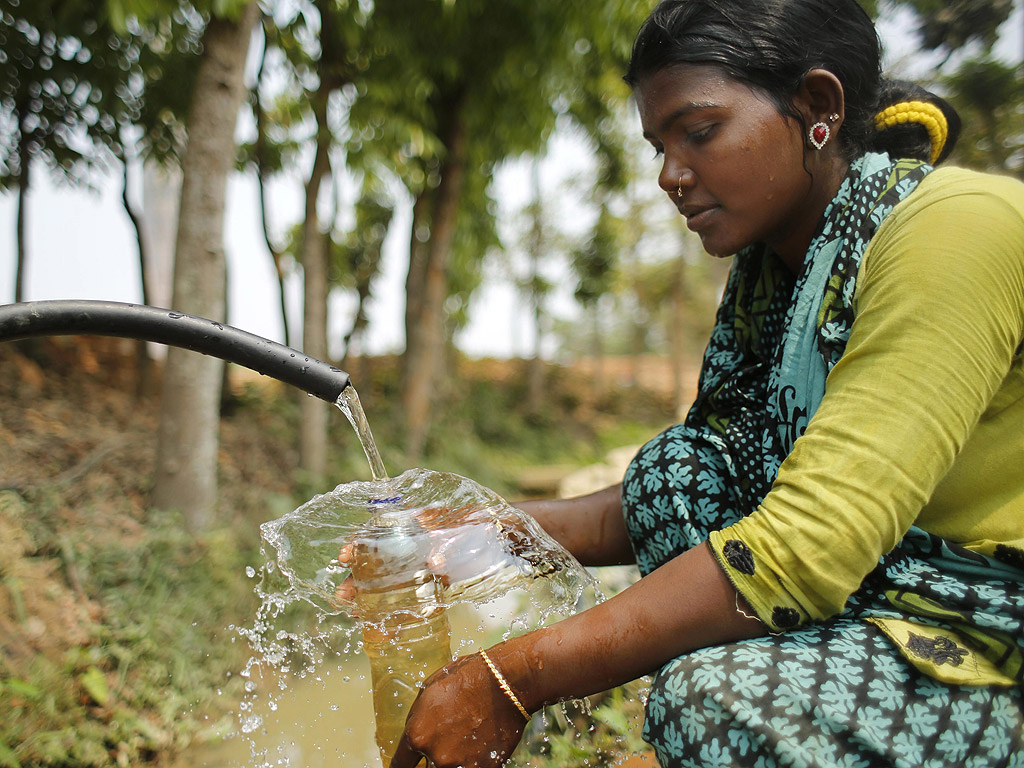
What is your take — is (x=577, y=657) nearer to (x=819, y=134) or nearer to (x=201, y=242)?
(x=819, y=134)

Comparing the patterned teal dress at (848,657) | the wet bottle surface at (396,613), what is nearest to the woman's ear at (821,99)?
the patterned teal dress at (848,657)

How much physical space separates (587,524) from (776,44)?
106 cm

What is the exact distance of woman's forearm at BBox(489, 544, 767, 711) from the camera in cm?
105

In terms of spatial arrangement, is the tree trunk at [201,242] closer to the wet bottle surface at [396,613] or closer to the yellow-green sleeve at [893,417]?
the wet bottle surface at [396,613]

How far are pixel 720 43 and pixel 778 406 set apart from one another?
0.65 metres

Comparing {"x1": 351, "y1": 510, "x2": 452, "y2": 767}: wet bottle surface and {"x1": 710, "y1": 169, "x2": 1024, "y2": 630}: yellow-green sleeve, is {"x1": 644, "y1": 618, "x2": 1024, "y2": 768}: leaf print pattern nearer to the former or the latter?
{"x1": 710, "y1": 169, "x2": 1024, "y2": 630}: yellow-green sleeve

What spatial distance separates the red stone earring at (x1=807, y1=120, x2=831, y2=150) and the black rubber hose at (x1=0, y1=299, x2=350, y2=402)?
93 centimetres

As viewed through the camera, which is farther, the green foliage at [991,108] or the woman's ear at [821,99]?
the green foliage at [991,108]

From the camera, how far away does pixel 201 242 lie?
139 inches

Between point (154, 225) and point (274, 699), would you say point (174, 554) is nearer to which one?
point (274, 699)

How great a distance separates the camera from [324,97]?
5.15 meters

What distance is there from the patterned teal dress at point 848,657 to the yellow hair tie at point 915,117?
160 millimetres

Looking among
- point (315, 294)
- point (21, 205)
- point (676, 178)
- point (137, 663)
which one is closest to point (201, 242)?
point (315, 294)

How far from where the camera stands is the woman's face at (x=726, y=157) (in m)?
1.25
